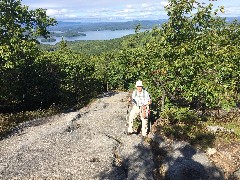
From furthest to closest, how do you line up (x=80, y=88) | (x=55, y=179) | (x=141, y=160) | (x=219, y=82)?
(x=80, y=88), (x=219, y=82), (x=141, y=160), (x=55, y=179)

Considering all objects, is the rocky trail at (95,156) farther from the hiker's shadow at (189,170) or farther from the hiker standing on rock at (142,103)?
the hiker standing on rock at (142,103)

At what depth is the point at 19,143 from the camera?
749 inches

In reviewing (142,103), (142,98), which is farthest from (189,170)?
(142,98)

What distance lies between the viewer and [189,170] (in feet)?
47.4

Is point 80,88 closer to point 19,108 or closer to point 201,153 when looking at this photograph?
point 19,108

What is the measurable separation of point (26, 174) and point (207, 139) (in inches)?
361

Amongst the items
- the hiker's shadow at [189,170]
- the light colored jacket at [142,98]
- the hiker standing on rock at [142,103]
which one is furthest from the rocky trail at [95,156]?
the light colored jacket at [142,98]

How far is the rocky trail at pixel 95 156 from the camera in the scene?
565 inches

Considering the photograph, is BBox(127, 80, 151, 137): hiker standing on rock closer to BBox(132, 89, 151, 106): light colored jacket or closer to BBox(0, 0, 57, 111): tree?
BBox(132, 89, 151, 106): light colored jacket

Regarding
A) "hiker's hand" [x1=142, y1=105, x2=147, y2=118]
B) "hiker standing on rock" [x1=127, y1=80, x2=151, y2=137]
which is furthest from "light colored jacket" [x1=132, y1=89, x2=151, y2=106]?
"hiker's hand" [x1=142, y1=105, x2=147, y2=118]

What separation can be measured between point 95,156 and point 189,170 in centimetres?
456

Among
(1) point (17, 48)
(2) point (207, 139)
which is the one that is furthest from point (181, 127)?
(1) point (17, 48)

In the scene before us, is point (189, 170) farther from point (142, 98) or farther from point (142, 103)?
point (142, 98)

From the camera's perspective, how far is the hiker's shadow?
46.0 ft
